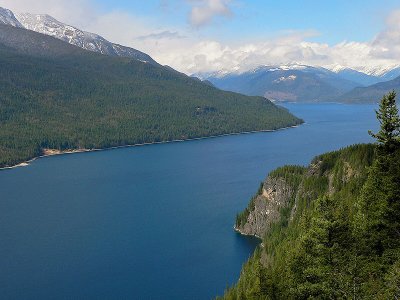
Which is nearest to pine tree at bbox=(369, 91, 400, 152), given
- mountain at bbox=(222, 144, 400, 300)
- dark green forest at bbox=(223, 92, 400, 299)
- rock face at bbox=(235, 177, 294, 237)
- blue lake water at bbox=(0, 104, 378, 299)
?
dark green forest at bbox=(223, 92, 400, 299)

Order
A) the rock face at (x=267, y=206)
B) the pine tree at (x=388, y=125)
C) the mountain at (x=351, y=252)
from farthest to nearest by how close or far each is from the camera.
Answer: the rock face at (x=267, y=206) → the pine tree at (x=388, y=125) → the mountain at (x=351, y=252)

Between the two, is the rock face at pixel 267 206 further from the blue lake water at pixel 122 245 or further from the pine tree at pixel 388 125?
the pine tree at pixel 388 125

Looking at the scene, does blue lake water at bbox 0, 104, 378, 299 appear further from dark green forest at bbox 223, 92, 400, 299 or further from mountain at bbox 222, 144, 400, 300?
dark green forest at bbox 223, 92, 400, 299

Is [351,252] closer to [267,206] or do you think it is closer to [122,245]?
[122,245]

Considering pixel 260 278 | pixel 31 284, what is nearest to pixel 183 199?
pixel 31 284

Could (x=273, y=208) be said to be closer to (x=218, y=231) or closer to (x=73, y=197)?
(x=218, y=231)

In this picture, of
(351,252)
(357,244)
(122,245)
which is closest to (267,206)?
(122,245)

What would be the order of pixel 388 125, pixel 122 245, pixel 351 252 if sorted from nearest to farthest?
1. pixel 351 252
2. pixel 388 125
3. pixel 122 245

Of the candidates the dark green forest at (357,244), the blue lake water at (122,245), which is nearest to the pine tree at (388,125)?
the dark green forest at (357,244)
